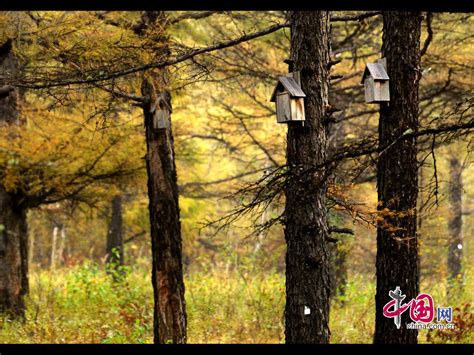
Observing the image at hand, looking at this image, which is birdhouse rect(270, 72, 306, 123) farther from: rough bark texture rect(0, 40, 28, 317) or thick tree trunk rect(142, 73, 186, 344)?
rough bark texture rect(0, 40, 28, 317)

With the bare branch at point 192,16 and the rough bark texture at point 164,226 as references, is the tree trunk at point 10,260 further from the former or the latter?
the bare branch at point 192,16

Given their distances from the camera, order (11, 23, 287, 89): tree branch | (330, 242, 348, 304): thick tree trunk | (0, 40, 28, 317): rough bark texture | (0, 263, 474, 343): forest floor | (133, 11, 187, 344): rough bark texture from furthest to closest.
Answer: (330, 242, 348, 304): thick tree trunk, (0, 40, 28, 317): rough bark texture, (0, 263, 474, 343): forest floor, (133, 11, 187, 344): rough bark texture, (11, 23, 287, 89): tree branch

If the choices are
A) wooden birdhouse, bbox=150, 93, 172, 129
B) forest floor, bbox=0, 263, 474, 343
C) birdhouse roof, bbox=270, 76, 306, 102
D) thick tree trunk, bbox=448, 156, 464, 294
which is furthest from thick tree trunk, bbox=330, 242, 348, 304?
birdhouse roof, bbox=270, 76, 306, 102

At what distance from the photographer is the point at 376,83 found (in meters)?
6.73

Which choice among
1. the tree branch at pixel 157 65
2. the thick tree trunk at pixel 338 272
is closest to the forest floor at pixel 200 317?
the thick tree trunk at pixel 338 272

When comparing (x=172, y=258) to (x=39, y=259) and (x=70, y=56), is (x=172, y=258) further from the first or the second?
(x=39, y=259)

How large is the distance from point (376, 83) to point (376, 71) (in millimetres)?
131

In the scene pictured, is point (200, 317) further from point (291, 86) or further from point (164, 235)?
point (291, 86)

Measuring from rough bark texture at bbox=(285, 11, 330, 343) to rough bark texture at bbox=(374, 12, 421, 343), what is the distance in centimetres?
75

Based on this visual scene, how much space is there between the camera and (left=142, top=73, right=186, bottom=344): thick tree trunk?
927cm

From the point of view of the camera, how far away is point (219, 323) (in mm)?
11109

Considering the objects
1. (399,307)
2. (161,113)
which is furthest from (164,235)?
(399,307)

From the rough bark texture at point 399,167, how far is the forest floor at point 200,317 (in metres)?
2.46
